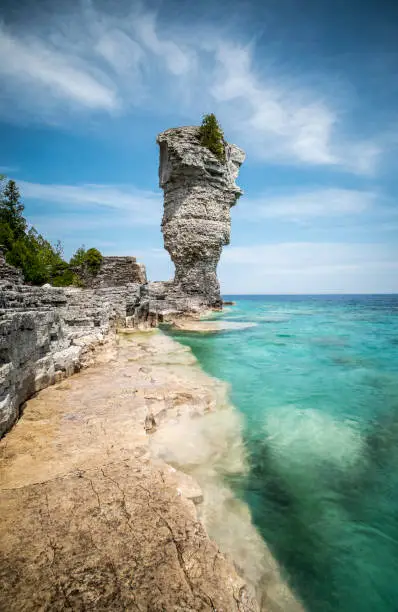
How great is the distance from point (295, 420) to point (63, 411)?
154 inches

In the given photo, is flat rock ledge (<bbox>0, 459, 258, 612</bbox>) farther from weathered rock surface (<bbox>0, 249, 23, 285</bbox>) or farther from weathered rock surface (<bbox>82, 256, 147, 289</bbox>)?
weathered rock surface (<bbox>82, 256, 147, 289</bbox>)

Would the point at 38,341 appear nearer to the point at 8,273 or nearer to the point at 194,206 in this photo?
the point at 8,273

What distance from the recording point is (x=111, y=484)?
244 centimetres

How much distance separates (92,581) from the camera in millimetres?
1622

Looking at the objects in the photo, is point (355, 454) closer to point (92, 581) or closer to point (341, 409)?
point (341, 409)

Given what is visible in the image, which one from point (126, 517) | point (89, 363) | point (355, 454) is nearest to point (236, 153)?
point (89, 363)

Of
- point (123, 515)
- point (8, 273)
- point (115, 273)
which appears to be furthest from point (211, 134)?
point (123, 515)

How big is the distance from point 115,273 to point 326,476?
17235 millimetres

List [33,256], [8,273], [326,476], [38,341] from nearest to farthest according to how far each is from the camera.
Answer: [326,476] < [38,341] < [8,273] < [33,256]

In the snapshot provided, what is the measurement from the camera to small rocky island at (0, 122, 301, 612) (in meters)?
1.64

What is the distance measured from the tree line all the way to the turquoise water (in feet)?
42.1

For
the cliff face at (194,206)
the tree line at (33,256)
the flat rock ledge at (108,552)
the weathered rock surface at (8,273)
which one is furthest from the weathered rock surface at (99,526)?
the cliff face at (194,206)

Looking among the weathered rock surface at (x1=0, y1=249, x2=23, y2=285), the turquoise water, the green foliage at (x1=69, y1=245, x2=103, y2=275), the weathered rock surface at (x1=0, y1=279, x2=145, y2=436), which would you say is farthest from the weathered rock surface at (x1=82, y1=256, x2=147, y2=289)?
the turquoise water

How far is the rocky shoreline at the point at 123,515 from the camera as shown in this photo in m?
1.61
